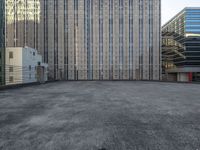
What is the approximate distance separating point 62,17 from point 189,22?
5086 cm

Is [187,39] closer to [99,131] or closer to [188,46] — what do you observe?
[188,46]

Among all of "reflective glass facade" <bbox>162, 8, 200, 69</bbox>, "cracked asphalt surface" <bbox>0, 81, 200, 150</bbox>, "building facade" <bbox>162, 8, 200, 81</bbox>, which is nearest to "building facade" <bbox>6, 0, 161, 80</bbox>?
"building facade" <bbox>162, 8, 200, 81</bbox>

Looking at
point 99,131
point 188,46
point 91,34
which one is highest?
point 91,34

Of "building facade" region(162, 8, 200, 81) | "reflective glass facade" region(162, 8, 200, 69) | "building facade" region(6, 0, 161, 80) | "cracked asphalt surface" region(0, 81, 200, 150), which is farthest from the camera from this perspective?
"building facade" region(6, 0, 161, 80)

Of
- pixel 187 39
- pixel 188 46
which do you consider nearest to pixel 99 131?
pixel 188 46

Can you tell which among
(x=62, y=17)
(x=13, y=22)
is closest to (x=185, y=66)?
(x=62, y=17)

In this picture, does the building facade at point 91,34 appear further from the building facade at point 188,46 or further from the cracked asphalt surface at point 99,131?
the cracked asphalt surface at point 99,131

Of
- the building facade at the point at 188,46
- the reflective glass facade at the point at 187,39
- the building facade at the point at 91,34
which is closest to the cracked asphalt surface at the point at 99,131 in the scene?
the building facade at the point at 91,34

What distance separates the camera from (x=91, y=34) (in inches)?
2228

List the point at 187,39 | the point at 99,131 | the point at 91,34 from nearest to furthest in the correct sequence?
the point at 99,131
the point at 187,39
the point at 91,34

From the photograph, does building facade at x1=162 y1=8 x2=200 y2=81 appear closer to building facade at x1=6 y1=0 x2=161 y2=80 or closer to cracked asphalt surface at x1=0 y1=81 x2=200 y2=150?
building facade at x1=6 y1=0 x2=161 y2=80

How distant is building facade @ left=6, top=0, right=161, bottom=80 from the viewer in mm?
55969

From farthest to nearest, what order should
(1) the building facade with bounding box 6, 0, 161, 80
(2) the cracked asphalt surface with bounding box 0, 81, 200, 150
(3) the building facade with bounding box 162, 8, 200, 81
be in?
(1) the building facade with bounding box 6, 0, 161, 80 < (3) the building facade with bounding box 162, 8, 200, 81 < (2) the cracked asphalt surface with bounding box 0, 81, 200, 150

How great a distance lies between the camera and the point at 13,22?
5656cm
